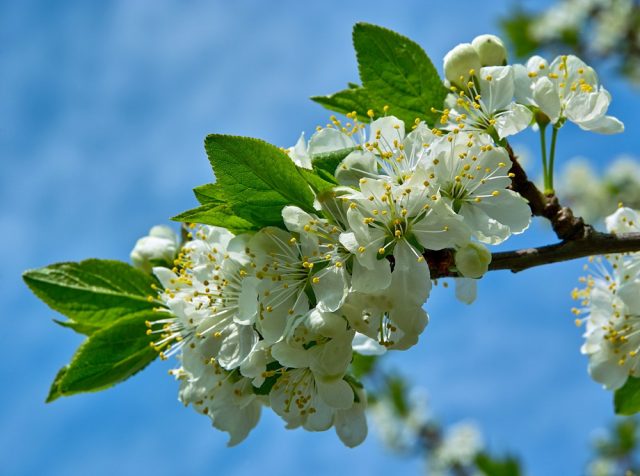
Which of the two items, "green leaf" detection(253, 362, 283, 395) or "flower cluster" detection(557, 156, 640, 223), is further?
"flower cluster" detection(557, 156, 640, 223)

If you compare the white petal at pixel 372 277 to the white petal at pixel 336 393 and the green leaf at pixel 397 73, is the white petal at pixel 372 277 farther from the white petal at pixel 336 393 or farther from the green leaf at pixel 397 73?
the green leaf at pixel 397 73

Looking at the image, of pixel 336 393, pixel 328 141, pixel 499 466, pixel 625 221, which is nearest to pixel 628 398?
pixel 625 221

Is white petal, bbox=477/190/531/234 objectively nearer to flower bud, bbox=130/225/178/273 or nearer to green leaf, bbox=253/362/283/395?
green leaf, bbox=253/362/283/395

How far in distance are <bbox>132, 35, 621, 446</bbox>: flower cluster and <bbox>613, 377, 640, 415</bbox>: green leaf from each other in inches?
26.3

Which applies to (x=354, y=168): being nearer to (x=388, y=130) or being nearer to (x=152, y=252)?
(x=388, y=130)

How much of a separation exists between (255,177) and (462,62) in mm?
651

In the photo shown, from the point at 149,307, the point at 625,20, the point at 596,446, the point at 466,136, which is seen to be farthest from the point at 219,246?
the point at 625,20

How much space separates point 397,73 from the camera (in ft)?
5.86

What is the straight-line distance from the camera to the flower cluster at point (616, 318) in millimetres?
2025

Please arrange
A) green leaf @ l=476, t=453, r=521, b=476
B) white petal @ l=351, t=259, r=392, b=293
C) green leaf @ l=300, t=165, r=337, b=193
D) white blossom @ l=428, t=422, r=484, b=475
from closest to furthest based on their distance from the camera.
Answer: white petal @ l=351, t=259, r=392, b=293 < green leaf @ l=300, t=165, r=337, b=193 < green leaf @ l=476, t=453, r=521, b=476 < white blossom @ l=428, t=422, r=484, b=475

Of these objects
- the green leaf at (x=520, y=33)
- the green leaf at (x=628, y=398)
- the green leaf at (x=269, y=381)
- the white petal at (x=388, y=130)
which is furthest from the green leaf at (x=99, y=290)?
the green leaf at (x=520, y=33)

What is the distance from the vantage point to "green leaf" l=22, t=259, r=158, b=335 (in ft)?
6.68

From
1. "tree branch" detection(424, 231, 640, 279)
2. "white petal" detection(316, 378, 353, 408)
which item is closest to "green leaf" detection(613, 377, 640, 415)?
"tree branch" detection(424, 231, 640, 279)

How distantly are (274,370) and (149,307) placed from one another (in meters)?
0.58
